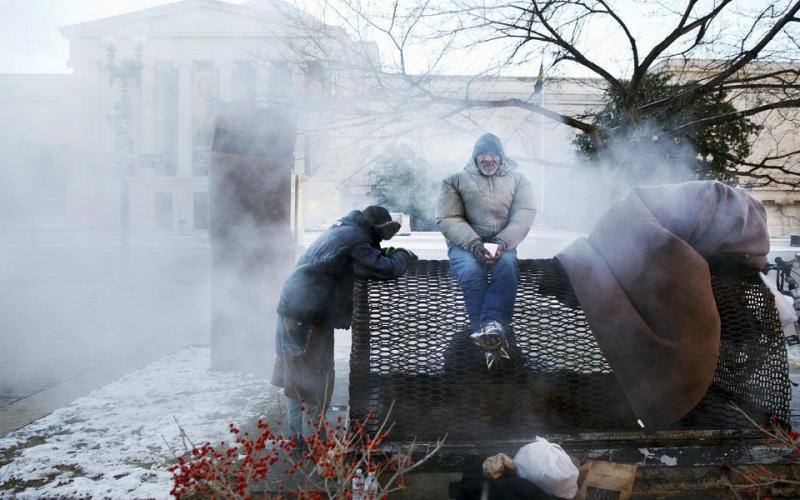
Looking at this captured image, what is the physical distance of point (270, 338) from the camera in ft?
15.7

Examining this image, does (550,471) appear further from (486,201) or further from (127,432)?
(127,432)

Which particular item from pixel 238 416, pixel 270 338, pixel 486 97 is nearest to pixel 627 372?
pixel 238 416

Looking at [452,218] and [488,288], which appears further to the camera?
[452,218]

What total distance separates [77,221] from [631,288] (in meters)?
13.4

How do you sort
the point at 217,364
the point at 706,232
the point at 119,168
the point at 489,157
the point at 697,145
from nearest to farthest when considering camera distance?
1. the point at 706,232
2. the point at 489,157
3. the point at 217,364
4. the point at 697,145
5. the point at 119,168

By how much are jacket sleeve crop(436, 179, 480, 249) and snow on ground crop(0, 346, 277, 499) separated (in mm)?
1886

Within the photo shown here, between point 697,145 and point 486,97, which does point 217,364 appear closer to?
point 486,97

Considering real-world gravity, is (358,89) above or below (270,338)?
above

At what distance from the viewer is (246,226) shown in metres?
4.73

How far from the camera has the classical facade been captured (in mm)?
5105

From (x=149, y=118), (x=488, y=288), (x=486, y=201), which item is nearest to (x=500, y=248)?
(x=488, y=288)

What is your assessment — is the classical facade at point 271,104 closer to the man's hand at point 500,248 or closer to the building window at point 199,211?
the man's hand at point 500,248

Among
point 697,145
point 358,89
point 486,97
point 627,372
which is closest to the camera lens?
point 627,372

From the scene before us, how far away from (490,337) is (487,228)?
3.45 ft
